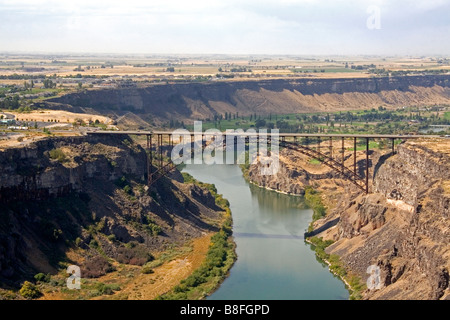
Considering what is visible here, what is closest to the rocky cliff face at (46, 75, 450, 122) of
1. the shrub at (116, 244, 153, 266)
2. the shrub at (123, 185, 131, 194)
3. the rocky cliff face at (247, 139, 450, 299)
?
the shrub at (123, 185, 131, 194)

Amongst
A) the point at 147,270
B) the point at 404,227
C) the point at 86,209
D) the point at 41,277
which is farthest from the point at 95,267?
the point at 404,227

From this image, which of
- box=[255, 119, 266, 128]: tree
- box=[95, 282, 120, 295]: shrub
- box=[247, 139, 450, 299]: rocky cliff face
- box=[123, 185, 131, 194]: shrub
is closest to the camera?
box=[247, 139, 450, 299]: rocky cliff face

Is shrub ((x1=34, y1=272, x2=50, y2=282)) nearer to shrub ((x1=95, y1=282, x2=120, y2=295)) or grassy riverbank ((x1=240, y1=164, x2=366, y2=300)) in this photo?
shrub ((x1=95, y1=282, x2=120, y2=295))

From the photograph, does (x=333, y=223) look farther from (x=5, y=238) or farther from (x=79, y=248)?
(x=5, y=238)

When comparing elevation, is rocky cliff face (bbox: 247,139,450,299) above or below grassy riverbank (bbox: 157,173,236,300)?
above

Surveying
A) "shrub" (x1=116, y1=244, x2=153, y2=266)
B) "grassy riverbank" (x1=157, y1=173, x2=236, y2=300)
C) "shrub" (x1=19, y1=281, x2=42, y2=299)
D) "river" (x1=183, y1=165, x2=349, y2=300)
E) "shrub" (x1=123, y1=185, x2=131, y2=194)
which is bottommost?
"river" (x1=183, y1=165, x2=349, y2=300)

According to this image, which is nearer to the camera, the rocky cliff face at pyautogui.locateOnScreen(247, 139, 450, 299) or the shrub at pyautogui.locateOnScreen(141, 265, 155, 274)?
the rocky cliff face at pyautogui.locateOnScreen(247, 139, 450, 299)

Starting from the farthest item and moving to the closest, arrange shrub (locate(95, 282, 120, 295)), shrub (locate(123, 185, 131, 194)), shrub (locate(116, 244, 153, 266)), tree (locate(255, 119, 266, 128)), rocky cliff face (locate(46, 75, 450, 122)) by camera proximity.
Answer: tree (locate(255, 119, 266, 128)) → rocky cliff face (locate(46, 75, 450, 122)) → shrub (locate(123, 185, 131, 194)) → shrub (locate(116, 244, 153, 266)) → shrub (locate(95, 282, 120, 295))
